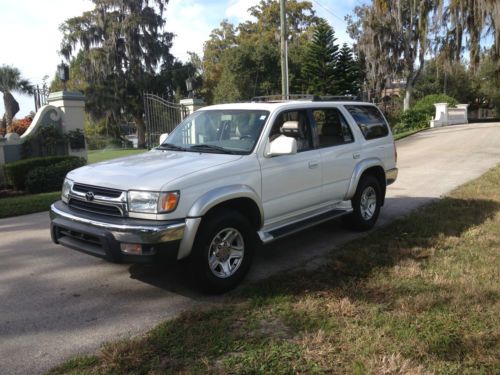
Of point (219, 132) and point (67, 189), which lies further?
point (219, 132)

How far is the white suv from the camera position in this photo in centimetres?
404

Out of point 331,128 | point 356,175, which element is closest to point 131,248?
point 331,128

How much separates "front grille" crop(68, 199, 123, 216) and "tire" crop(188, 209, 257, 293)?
775mm

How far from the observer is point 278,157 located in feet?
16.5

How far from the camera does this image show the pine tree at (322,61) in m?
31.2

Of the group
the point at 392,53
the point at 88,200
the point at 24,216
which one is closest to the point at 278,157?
the point at 88,200

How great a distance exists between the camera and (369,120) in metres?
6.81

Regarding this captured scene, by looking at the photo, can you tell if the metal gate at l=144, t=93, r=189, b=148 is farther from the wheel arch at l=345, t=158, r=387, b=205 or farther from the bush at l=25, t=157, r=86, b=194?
the wheel arch at l=345, t=158, r=387, b=205

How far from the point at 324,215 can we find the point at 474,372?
9.38 ft

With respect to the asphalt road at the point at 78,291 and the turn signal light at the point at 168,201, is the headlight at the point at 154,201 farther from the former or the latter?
the asphalt road at the point at 78,291

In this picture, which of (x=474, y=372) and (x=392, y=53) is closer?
(x=474, y=372)

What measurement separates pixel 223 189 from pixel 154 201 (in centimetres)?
67

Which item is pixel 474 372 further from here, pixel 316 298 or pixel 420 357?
pixel 316 298

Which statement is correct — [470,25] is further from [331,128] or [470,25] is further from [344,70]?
[331,128]
